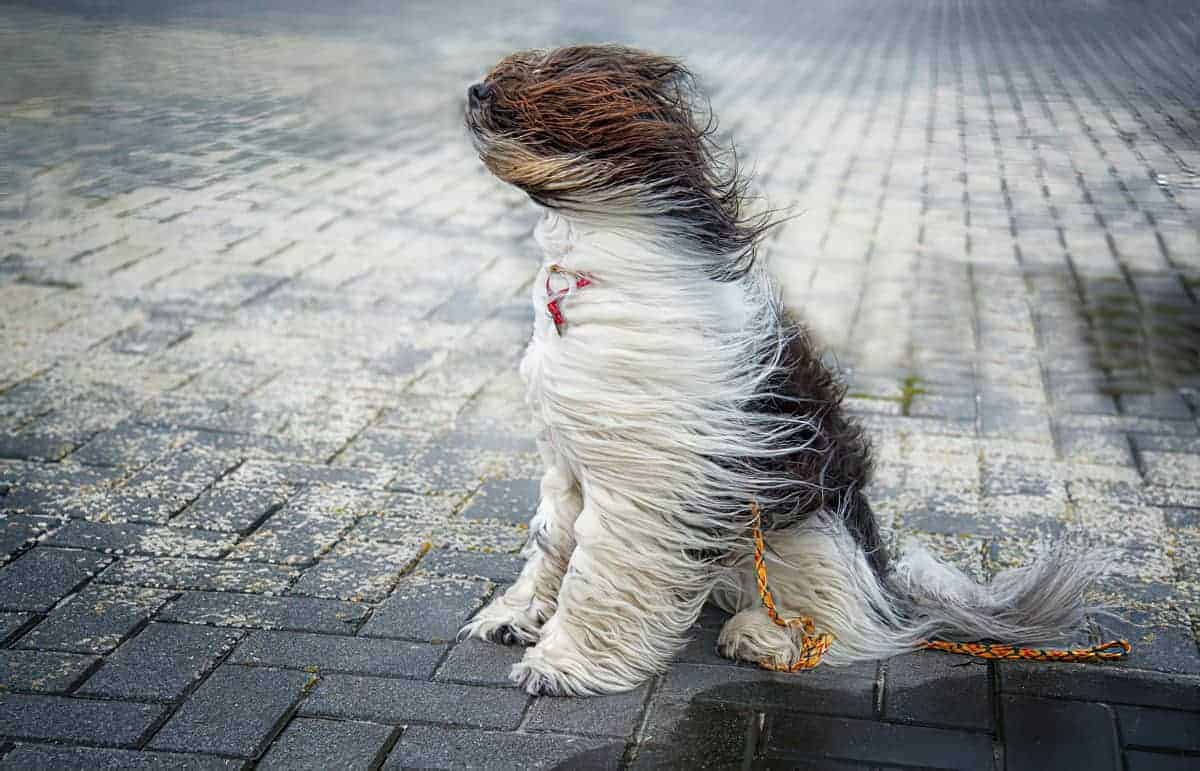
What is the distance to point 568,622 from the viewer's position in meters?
2.26

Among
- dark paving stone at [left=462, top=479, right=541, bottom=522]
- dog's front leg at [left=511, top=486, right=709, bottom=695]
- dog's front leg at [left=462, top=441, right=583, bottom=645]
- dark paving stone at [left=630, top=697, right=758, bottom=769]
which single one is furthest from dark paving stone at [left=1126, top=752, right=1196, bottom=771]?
dark paving stone at [left=462, top=479, right=541, bottom=522]

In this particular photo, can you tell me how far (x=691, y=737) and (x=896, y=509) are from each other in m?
1.26

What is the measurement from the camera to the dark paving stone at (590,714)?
2211 millimetres

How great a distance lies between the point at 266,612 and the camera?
2664 millimetres

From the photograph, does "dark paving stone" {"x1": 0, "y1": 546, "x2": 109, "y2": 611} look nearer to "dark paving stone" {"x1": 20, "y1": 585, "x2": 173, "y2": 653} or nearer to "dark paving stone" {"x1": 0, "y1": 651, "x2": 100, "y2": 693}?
"dark paving stone" {"x1": 20, "y1": 585, "x2": 173, "y2": 653}

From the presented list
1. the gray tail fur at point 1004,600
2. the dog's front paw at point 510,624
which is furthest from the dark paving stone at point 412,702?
the gray tail fur at point 1004,600

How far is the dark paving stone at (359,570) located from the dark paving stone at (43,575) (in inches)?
22.2

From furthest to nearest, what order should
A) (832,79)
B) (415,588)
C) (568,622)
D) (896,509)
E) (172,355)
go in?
(832,79), (172,355), (896,509), (415,588), (568,622)

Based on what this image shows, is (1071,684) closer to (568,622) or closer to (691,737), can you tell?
(691,737)

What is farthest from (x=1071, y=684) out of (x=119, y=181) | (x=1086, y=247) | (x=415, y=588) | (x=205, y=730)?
(x=119, y=181)

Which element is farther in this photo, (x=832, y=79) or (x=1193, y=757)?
(x=832, y=79)

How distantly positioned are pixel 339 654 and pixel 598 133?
1343 millimetres

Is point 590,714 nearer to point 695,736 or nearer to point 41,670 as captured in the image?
point 695,736

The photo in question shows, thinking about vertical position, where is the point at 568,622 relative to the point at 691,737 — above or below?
above
